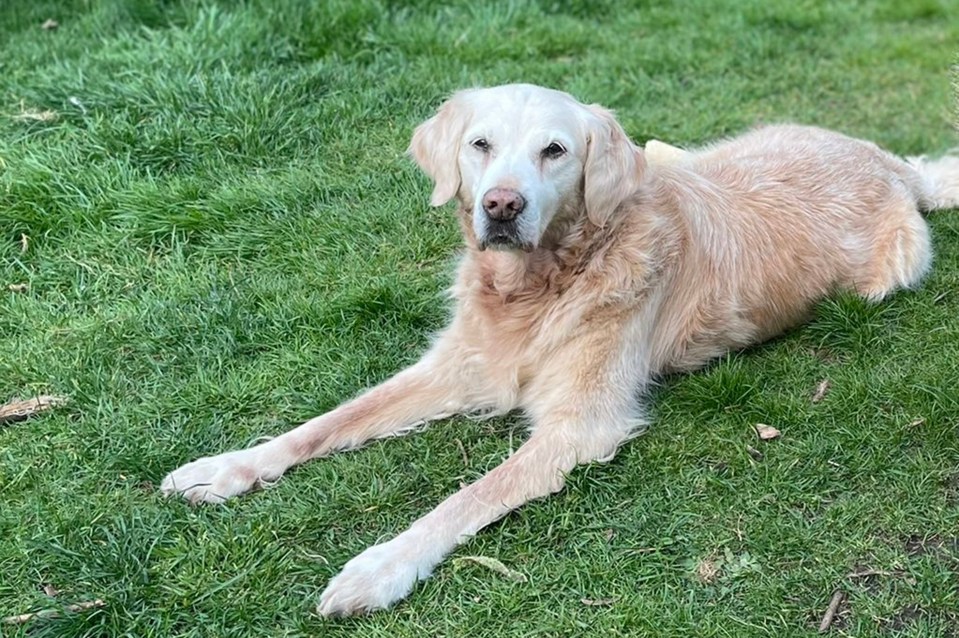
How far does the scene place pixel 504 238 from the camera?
3297 mm

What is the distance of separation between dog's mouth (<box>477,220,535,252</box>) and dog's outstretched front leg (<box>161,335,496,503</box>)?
62cm

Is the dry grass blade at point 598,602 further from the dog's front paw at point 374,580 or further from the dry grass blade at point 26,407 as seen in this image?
the dry grass blade at point 26,407

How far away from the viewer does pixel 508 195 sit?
10.6ft

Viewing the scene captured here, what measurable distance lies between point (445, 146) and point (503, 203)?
0.50m

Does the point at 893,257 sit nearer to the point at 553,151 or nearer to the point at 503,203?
the point at 553,151

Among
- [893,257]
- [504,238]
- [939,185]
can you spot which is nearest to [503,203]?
[504,238]

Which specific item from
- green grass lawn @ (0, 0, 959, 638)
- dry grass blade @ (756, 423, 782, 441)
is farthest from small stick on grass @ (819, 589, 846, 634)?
dry grass blade @ (756, 423, 782, 441)

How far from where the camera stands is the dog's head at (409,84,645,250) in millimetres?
3281

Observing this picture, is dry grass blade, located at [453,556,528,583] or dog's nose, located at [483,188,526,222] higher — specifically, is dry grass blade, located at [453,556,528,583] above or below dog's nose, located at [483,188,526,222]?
below

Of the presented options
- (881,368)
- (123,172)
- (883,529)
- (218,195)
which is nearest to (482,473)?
(883,529)

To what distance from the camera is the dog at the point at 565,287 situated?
129 inches

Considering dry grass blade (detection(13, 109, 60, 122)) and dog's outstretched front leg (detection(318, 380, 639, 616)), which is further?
dry grass blade (detection(13, 109, 60, 122))

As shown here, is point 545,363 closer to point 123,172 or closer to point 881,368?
point 881,368

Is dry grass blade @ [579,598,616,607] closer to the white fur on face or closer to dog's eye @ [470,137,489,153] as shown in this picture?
the white fur on face
